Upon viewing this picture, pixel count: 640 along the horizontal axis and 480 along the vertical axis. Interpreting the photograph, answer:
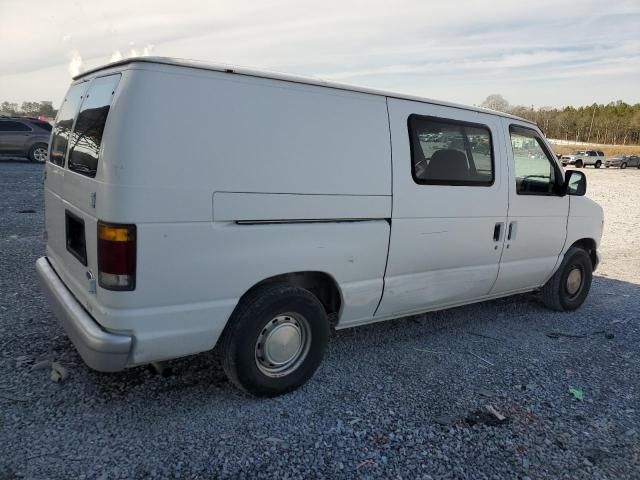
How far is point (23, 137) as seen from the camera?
17.7 metres

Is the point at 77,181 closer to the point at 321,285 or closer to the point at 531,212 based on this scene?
the point at 321,285

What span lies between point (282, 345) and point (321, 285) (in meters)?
0.56

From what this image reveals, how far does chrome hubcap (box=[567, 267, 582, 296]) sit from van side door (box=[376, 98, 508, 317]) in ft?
5.02

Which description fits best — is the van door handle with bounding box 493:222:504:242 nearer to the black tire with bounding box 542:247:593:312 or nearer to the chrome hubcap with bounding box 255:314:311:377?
the black tire with bounding box 542:247:593:312

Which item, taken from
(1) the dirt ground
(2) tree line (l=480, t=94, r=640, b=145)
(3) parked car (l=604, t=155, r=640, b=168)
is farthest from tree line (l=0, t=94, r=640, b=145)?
(1) the dirt ground

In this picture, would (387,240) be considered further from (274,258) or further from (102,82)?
(102,82)

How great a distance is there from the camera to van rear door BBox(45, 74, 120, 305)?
2934mm

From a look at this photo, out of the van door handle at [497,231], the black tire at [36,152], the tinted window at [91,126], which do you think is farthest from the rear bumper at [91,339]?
the black tire at [36,152]

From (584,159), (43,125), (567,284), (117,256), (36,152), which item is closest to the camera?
(117,256)

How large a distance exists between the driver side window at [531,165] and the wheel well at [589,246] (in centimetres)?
104

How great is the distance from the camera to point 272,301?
3277 millimetres

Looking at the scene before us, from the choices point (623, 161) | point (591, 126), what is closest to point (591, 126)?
point (591, 126)

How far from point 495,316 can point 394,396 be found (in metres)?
2.37

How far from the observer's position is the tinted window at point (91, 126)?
2.93 metres
